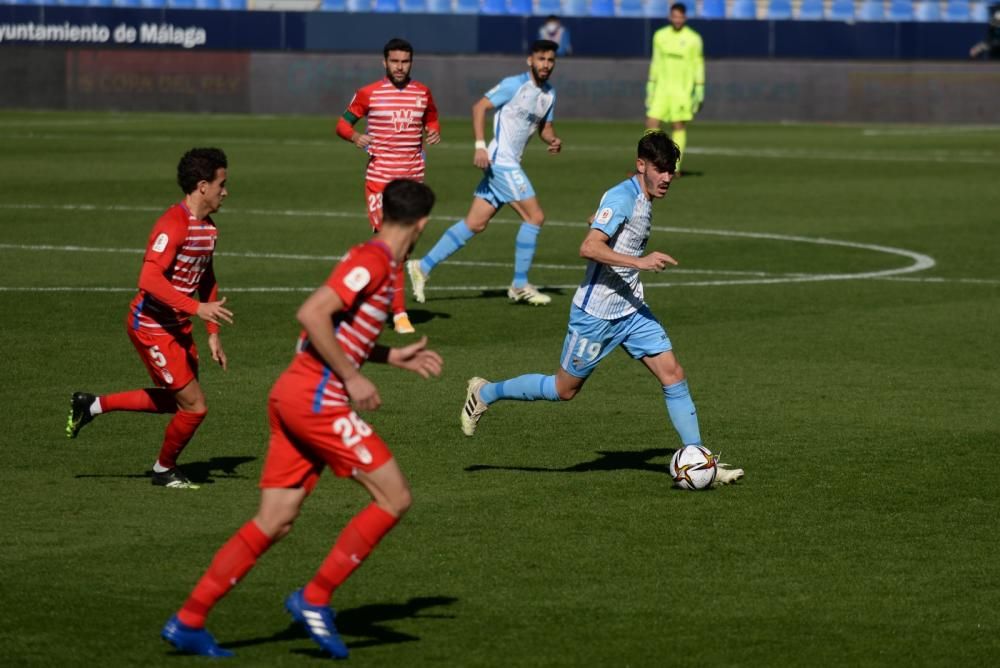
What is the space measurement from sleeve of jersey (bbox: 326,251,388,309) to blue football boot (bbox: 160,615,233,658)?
1273mm

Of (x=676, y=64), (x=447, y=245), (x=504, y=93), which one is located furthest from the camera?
(x=676, y=64)

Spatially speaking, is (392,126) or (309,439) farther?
(392,126)

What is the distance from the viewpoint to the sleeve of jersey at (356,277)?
641 cm

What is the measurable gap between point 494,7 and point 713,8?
5937mm

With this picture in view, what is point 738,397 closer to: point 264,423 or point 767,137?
point 264,423

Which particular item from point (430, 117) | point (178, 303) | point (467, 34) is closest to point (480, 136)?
point (430, 117)

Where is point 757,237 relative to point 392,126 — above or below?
below

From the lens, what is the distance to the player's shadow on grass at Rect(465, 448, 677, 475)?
32.7ft

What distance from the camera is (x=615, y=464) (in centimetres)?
1016

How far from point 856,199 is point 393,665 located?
20.3 m

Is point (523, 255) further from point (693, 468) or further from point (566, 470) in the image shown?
point (693, 468)

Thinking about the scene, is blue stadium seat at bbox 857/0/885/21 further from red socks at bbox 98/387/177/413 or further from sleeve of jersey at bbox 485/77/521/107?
red socks at bbox 98/387/177/413

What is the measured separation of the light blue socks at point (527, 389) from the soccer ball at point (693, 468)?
851mm

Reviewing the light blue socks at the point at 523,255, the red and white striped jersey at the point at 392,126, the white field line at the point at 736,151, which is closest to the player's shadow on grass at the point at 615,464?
the red and white striped jersey at the point at 392,126
